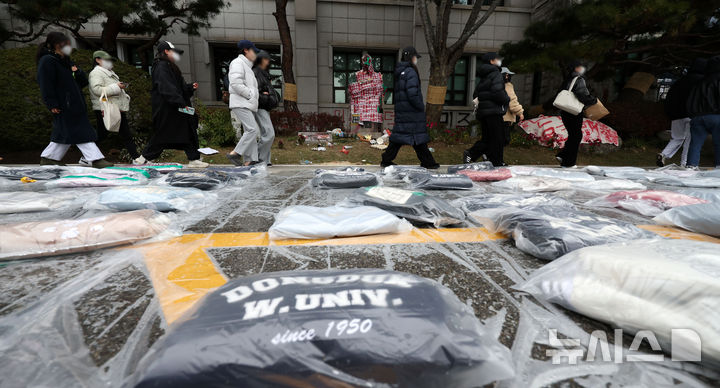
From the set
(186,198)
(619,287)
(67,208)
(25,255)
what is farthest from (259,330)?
(67,208)

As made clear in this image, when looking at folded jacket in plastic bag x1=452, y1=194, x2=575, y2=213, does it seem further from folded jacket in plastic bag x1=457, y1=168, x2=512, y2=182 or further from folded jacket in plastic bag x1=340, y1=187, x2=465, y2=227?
folded jacket in plastic bag x1=457, y1=168, x2=512, y2=182

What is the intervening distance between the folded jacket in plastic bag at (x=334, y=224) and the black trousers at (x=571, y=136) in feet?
14.7

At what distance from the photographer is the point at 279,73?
11117 millimetres

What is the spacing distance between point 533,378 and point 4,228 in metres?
2.33

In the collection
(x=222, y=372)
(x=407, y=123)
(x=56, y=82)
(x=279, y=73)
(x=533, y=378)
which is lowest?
(x=533, y=378)

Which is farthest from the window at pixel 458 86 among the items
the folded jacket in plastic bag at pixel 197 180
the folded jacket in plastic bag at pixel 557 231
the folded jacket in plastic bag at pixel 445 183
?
the folded jacket in plastic bag at pixel 557 231

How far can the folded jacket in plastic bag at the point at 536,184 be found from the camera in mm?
3150

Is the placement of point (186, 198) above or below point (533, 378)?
above

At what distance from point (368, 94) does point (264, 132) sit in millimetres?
4004

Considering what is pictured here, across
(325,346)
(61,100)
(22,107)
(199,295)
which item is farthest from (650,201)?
(22,107)

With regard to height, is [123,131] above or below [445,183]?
above

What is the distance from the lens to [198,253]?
1.63 metres

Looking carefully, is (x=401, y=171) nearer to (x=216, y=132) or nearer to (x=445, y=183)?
(x=445, y=183)

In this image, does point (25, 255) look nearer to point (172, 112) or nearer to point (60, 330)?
point (60, 330)
